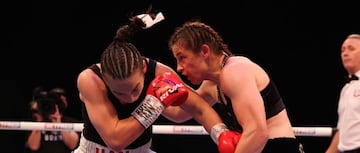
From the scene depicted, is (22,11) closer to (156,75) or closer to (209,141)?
(209,141)

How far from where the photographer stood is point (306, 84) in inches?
235

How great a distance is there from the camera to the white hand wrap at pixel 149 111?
7.22 feet

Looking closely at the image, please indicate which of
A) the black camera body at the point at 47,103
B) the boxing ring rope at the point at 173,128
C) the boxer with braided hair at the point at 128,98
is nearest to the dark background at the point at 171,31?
the black camera body at the point at 47,103

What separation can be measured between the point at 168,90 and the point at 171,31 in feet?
12.5

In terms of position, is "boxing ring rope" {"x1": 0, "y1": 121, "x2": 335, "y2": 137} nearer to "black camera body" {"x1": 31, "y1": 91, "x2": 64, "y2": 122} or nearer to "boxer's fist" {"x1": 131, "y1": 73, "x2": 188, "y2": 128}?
"black camera body" {"x1": 31, "y1": 91, "x2": 64, "y2": 122}

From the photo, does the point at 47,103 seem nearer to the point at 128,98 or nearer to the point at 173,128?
the point at 173,128

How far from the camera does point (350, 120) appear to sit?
11.5 ft

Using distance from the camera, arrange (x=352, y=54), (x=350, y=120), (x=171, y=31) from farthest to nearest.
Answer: (x=171, y=31) → (x=352, y=54) → (x=350, y=120)

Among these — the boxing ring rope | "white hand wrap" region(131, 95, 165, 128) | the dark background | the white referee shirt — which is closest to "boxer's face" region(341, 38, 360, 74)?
the white referee shirt

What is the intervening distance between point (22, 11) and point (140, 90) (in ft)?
13.4

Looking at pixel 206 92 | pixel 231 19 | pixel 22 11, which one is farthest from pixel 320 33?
pixel 206 92

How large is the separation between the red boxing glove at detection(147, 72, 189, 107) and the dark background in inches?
144

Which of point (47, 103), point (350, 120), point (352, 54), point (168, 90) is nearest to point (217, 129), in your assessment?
point (168, 90)

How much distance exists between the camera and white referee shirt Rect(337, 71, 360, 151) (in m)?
3.45
